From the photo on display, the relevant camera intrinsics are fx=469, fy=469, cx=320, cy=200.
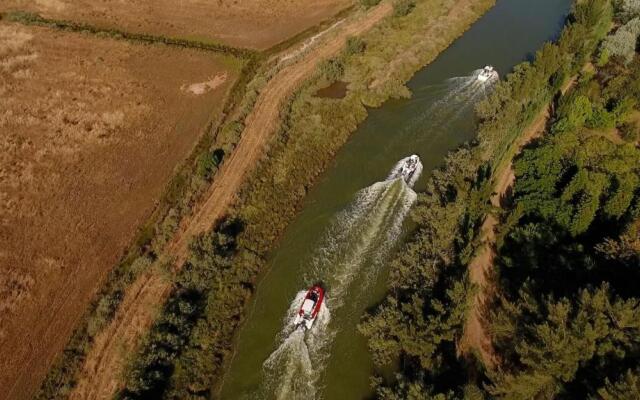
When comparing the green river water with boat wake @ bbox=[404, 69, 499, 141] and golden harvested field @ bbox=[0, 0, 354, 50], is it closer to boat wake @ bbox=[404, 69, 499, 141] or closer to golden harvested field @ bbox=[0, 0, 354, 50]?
boat wake @ bbox=[404, 69, 499, 141]

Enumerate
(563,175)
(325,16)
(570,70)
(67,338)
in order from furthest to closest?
(325,16)
(570,70)
(563,175)
(67,338)

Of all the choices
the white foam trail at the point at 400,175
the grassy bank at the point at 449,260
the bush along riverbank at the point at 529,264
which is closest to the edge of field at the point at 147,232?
the white foam trail at the point at 400,175

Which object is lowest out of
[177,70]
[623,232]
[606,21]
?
[623,232]

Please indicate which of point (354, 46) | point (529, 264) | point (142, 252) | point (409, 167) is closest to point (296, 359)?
point (142, 252)

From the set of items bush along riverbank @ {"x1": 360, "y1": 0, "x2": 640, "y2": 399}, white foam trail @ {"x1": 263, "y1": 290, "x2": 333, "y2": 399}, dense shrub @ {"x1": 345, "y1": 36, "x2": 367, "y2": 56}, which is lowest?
white foam trail @ {"x1": 263, "y1": 290, "x2": 333, "y2": 399}

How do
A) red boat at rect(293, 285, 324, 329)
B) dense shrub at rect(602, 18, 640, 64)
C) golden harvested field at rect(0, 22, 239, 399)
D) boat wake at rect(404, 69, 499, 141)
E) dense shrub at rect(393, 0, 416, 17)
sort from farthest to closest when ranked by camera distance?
dense shrub at rect(393, 0, 416, 17)
dense shrub at rect(602, 18, 640, 64)
boat wake at rect(404, 69, 499, 141)
golden harvested field at rect(0, 22, 239, 399)
red boat at rect(293, 285, 324, 329)

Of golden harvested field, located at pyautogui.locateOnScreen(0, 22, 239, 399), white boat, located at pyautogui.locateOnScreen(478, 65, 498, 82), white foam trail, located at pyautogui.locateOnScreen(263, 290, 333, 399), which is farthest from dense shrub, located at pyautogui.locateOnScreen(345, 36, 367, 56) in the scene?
white foam trail, located at pyautogui.locateOnScreen(263, 290, 333, 399)

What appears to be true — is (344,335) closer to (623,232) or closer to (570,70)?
(623,232)

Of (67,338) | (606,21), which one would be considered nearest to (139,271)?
(67,338)
